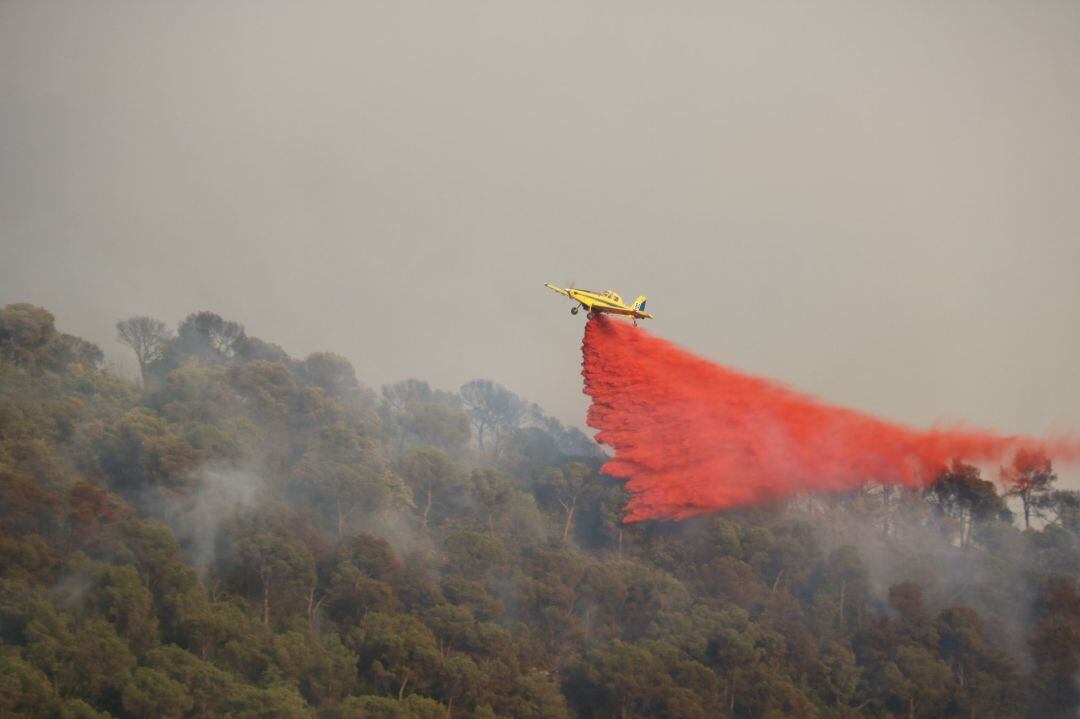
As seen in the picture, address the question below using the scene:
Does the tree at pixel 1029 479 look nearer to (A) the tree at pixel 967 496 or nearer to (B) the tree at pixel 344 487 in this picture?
(A) the tree at pixel 967 496

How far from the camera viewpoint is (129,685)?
92812mm

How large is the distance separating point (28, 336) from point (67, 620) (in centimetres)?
6776

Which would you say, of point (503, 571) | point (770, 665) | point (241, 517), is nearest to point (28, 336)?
point (241, 517)

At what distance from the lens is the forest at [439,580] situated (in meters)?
102

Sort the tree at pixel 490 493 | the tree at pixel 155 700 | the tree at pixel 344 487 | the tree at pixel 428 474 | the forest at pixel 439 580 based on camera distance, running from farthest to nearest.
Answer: the tree at pixel 428 474 → the tree at pixel 490 493 → the tree at pixel 344 487 → the forest at pixel 439 580 → the tree at pixel 155 700

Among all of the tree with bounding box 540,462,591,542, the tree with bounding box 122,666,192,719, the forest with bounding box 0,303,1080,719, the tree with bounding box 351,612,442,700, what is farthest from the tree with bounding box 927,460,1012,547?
the tree with bounding box 122,666,192,719

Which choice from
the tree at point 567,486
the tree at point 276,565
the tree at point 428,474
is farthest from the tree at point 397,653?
the tree at point 567,486

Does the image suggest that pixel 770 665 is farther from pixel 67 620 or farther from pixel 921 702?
pixel 67 620

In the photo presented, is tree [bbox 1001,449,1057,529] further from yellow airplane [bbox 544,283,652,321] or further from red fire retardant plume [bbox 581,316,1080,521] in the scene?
yellow airplane [bbox 544,283,652,321]

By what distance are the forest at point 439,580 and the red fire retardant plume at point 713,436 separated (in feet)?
22.4

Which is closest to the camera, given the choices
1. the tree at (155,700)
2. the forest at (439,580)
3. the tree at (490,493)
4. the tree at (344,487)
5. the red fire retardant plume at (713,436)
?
the tree at (155,700)

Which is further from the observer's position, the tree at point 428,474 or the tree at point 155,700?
the tree at point 428,474

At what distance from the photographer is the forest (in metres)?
102

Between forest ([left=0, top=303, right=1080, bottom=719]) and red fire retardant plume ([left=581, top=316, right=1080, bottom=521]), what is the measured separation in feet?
22.4
